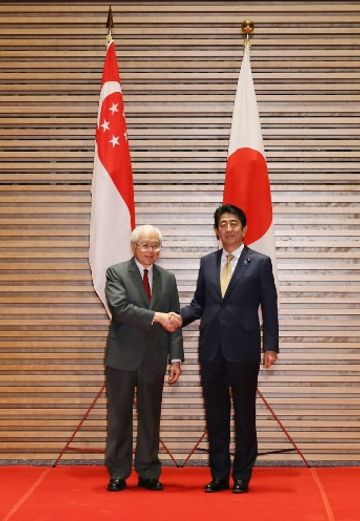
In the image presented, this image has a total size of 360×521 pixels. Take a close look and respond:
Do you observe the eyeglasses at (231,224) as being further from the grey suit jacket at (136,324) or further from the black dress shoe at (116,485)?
the black dress shoe at (116,485)

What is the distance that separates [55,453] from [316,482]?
1.75 m

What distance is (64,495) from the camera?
416cm

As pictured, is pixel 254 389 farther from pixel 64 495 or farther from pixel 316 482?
pixel 64 495

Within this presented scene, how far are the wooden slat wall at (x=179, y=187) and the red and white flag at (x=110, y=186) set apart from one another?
0.28 m

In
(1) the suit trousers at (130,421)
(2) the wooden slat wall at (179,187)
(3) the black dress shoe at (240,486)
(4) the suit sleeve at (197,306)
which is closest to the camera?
(3) the black dress shoe at (240,486)

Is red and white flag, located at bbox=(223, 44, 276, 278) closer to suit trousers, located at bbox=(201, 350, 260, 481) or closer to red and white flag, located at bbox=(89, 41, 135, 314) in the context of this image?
red and white flag, located at bbox=(89, 41, 135, 314)

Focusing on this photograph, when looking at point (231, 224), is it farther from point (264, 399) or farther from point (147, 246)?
point (264, 399)

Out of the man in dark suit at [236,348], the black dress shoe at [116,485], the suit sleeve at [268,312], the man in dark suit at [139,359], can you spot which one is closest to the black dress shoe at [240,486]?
the man in dark suit at [236,348]

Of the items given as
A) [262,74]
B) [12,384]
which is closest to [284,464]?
[12,384]

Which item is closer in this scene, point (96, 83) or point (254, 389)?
point (254, 389)

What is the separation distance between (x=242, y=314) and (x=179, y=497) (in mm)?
1002

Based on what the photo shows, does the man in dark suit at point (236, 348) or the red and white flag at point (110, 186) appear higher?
the red and white flag at point (110, 186)

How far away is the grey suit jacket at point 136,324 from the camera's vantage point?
13.7ft

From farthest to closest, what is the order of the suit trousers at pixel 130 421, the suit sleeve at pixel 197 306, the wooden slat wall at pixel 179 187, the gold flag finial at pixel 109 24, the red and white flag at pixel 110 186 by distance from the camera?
1. the wooden slat wall at pixel 179 187
2. the gold flag finial at pixel 109 24
3. the red and white flag at pixel 110 186
4. the suit sleeve at pixel 197 306
5. the suit trousers at pixel 130 421
